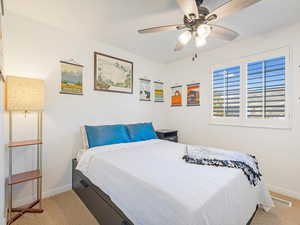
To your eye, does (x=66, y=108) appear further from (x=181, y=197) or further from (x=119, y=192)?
(x=181, y=197)

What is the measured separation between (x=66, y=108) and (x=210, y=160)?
2219mm

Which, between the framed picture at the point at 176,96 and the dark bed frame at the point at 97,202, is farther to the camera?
the framed picture at the point at 176,96

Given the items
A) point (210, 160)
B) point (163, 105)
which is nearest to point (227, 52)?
point (163, 105)

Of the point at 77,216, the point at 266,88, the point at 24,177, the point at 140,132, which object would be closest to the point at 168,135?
the point at 140,132

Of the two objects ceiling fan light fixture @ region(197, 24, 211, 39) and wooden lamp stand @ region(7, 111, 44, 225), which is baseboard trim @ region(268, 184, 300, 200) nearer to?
ceiling fan light fixture @ region(197, 24, 211, 39)

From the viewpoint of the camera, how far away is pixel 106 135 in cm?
244

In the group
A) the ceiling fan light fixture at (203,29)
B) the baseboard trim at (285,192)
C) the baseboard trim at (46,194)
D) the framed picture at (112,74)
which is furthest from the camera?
the framed picture at (112,74)

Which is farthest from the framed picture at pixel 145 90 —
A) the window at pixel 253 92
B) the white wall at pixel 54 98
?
the window at pixel 253 92

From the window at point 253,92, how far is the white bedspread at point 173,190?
118 cm

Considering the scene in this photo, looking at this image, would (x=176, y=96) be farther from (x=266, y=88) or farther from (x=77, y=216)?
(x=77, y=216)

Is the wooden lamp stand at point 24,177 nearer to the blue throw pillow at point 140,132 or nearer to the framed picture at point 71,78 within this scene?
the framed picture at point 71,78

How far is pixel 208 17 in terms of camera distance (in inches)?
57.2

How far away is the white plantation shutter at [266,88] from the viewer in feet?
7.46

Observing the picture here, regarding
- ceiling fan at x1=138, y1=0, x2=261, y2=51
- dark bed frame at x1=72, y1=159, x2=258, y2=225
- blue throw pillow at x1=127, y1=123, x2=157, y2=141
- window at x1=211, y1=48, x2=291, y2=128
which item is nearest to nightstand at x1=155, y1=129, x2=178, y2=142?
blue throw pillow at x1=127, y1=123, x2=157, y2=141
